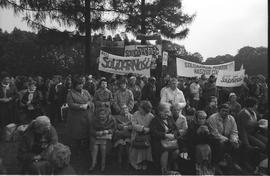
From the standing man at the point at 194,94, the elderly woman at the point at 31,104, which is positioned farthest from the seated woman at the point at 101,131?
the standing man at the point at 194,94

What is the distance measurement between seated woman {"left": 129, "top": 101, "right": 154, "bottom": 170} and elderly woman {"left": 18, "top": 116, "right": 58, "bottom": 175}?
184 cm

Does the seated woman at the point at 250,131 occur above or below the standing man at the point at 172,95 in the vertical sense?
below

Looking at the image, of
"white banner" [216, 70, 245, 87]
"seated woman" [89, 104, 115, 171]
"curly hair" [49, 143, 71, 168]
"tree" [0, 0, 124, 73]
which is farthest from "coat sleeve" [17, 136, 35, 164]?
"tree" [0, 0, 124, 73]

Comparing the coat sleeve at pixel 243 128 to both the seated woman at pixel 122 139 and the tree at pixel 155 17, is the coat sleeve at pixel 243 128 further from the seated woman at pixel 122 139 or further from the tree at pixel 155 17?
the tree at pixel 155 17

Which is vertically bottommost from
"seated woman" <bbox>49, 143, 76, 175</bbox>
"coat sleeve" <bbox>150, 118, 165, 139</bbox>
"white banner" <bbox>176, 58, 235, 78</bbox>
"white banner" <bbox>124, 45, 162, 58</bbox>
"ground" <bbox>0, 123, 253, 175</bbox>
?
"ground" <bbox>0, 123, 253, 175</bbox>

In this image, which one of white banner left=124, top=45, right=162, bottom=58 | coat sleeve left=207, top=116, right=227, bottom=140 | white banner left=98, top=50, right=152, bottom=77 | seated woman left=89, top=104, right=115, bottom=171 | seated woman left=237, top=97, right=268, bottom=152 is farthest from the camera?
white banner left=124, top=45, right=162, bottom=58

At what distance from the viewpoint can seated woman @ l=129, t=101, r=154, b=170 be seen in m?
6.66

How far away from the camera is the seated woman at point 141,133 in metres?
6.66

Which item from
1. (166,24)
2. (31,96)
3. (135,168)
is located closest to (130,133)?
(135,168)

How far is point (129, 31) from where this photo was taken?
18.3m

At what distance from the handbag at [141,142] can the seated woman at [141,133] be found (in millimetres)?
22

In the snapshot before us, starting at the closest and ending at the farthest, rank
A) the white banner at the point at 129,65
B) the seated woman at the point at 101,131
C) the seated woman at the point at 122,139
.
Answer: the seated woman at the point at 101,131 < the seated woman at the point at 122,139 < the white banner at the point at 129,65

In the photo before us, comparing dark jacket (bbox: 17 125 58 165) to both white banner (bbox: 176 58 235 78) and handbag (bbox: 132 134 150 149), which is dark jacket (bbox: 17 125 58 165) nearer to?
handbag (bbox: 132 134 150 149)

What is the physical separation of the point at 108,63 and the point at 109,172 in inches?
219
